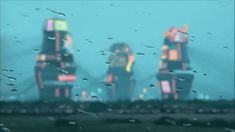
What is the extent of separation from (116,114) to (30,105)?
1.38 meters

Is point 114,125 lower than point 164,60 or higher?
lower

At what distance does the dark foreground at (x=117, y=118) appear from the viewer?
671 cm

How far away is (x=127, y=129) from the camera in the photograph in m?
6.91

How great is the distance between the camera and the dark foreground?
6.71 metres

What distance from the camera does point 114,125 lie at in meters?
6.87

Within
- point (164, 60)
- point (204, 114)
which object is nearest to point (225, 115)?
point (204, 114)

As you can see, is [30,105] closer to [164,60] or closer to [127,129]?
[127,129]

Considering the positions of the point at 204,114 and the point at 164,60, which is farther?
the point at 164,60

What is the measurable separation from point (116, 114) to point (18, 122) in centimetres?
155

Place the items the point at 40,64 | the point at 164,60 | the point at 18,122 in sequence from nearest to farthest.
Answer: the point at 18,122, the point at 40,64, the point at 164,60

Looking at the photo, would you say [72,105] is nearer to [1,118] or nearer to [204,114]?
[1,118]

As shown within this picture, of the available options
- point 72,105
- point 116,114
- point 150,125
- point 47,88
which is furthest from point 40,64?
point 150,125

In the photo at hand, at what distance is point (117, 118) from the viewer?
7.00 meters

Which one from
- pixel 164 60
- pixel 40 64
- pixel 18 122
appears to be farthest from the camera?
pixel 164 60
